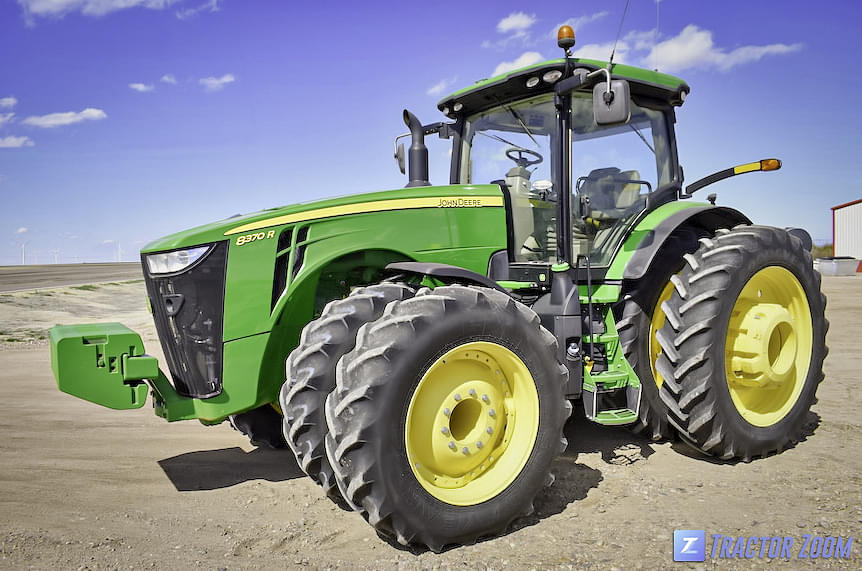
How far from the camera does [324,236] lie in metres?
3.84

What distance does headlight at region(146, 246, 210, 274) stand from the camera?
3596 millimetres

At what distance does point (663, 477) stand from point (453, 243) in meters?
2.04

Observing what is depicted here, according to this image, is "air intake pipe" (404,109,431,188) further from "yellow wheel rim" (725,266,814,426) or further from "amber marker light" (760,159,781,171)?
"yellow wheel rim" (725,266,814,426)

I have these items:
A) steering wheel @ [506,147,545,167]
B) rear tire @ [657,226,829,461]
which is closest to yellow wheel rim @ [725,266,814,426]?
rear tire @ [657,226,829,461]

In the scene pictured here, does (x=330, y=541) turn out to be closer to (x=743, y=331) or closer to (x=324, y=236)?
(x=324, y=236)

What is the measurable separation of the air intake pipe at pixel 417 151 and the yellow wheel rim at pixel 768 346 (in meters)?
2.59

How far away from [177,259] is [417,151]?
228 cm

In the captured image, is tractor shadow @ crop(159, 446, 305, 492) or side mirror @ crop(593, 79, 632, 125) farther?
tractor shadow @ crop(159, 446, 305, 492)

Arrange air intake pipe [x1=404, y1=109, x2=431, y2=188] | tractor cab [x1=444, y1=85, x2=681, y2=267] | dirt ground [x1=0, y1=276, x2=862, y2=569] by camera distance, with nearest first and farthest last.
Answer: dirt ground [x1=0, y1=276, x2=862, y2=569] → tractor cab [x1=444, y1=85, x2=681, y2=267] → air intake pipe [x1=404, y1=109, x2=431, y2=188]

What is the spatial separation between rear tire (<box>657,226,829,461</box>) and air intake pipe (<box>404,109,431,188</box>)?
6.94ft

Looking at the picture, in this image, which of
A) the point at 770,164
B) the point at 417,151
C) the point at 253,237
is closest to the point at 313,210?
the point at 253,237

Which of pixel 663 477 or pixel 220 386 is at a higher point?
pixel 220 386

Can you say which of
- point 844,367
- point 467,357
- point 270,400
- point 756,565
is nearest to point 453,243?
point 467,357

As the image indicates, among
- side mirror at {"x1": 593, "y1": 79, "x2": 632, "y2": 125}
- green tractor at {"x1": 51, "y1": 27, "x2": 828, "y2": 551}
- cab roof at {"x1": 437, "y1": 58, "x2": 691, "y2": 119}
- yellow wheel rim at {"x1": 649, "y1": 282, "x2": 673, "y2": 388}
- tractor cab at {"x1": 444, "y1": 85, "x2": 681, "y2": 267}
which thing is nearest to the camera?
green tractor at {"x1": 51, "y1": 27, "x2": 828, "y2": 551}
